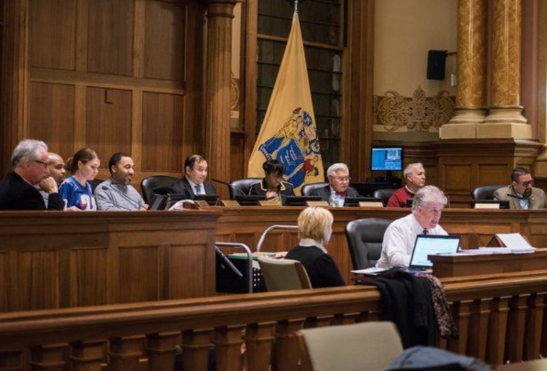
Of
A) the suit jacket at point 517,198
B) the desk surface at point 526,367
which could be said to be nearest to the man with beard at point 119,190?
the suit jacket at point 517,198

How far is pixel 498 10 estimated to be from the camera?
12383mm

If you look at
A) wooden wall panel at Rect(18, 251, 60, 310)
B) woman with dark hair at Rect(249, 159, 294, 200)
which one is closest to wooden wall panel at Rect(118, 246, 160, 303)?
wooden wall panel at Rect(18, 251, 60, 310)

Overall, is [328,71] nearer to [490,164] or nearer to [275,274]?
[490,164]

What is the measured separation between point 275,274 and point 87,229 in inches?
47.9

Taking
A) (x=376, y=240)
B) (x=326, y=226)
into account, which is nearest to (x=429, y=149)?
(x=376, y=240)

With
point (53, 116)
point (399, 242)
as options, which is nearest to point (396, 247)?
point (399, 242)

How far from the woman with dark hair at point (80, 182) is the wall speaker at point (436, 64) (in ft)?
23.0

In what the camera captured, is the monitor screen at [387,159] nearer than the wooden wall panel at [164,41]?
No

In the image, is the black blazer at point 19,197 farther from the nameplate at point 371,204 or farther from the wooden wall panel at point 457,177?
the wooden wall panel at point 457,177

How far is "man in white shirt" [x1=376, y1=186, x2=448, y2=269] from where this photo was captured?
20.8 feet

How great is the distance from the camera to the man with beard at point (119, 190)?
25.0 feet

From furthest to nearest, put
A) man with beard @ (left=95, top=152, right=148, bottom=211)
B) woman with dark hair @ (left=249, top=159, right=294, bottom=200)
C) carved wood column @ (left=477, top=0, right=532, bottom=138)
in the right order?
carved wood column @ (left=477, top=0, right=532, bottom=138), woman with dark hair @ (left=249, top=159, right=294, bottom=200), man with beard @ (left=95, top=152, right=148, bottom=211)

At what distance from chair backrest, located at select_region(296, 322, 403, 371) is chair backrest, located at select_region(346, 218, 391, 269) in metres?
3.40

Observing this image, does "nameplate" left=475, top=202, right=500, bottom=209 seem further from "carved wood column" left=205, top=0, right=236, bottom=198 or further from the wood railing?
the wood railing
